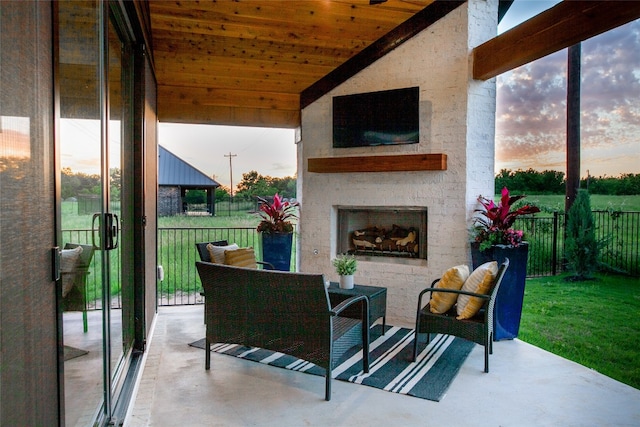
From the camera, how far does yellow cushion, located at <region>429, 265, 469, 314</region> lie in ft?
11.0

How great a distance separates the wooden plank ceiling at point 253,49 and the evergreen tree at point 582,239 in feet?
10.1

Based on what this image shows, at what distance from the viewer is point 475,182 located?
435cm

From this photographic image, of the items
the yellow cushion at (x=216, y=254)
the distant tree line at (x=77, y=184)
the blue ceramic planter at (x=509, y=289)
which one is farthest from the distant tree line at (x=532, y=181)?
the distant tree line at (x=77, y=184)

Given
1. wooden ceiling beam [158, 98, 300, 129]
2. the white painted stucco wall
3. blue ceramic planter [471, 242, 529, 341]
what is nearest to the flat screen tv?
the white painted stucco wall

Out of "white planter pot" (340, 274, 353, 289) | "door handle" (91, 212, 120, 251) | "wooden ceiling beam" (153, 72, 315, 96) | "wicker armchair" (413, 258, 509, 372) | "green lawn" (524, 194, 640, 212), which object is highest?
"wooden ceiling beam" (153, 72, 315, 96)

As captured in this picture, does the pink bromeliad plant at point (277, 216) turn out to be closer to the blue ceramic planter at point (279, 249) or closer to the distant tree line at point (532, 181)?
the blue ceramic planter at point (279, 249)

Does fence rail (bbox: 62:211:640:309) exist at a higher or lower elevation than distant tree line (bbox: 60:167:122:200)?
lower

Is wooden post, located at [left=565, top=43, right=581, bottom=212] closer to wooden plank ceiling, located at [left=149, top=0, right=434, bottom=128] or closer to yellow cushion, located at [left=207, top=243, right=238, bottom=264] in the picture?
wooden plank ceiling, located at [left=149, top=0, right=434, bottom=128]

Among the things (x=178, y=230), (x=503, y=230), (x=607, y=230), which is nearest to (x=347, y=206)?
(x=503, y=230)

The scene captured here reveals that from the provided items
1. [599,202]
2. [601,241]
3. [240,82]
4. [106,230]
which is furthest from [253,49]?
[601,241]

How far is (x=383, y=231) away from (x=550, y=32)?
2.56 meters

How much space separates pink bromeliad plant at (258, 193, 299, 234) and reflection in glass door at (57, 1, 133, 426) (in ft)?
9.28

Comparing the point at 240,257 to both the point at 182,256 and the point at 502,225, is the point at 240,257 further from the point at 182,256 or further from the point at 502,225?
the point at 502,225

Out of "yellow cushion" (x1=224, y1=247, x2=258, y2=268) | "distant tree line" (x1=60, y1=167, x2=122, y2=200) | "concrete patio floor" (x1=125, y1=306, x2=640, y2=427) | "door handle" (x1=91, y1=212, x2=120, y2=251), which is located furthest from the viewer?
"yellow cushion" (x1=224, y1=247, x2=258, y2=268)
